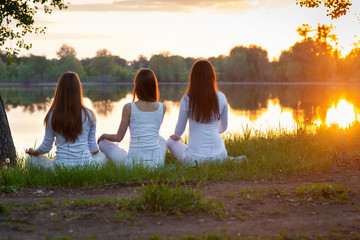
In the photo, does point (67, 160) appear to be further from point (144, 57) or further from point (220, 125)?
point (144, 57)

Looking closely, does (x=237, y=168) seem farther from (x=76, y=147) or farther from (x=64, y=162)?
(x=64, y=162)

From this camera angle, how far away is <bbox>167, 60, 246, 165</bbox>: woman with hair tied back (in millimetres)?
5852

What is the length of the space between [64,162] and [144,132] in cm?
124

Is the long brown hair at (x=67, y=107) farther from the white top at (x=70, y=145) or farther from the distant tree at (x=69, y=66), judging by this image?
the distant tree at (x=69, y=66)

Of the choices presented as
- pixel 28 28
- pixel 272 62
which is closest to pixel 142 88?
pixel 28 28

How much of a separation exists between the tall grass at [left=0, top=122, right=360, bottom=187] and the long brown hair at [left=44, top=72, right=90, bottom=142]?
0.59 meters

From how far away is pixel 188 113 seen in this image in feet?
19.7

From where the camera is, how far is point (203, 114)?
5.88 meters

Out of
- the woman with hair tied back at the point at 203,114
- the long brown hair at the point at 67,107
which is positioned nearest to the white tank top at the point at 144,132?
the woman with hair tied back at the point at 203,114

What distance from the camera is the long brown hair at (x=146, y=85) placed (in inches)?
221

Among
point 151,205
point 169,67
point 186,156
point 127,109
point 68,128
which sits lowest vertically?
point 151,205

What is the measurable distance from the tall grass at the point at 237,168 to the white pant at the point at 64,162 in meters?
0.13

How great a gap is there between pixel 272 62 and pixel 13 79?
49.4m

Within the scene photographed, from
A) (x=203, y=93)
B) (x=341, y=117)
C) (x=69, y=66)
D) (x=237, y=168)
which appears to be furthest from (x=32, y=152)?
(x=69, y=66)
